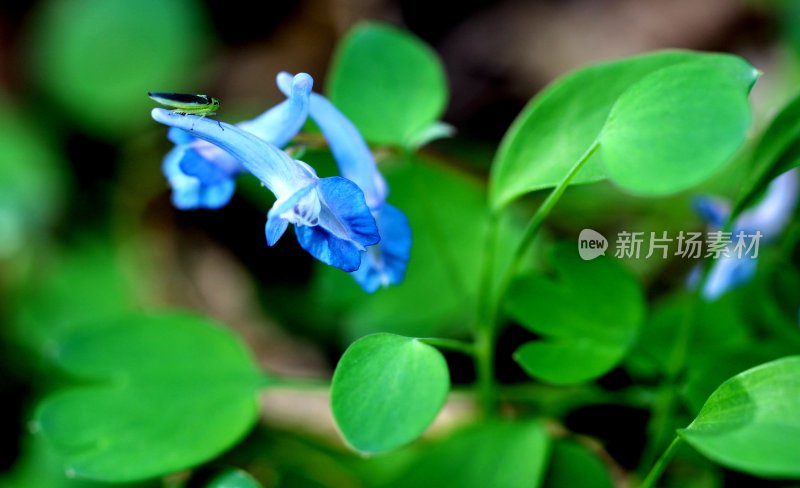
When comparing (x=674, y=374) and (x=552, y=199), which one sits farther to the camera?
(x=674, y=374)

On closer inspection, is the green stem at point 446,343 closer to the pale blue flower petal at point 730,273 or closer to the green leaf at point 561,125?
the green leaf at point 561,125

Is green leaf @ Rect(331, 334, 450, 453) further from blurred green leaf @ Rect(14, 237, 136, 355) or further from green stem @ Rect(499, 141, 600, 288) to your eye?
blurred green leaf @ Rect(14, 237, 136, 355)

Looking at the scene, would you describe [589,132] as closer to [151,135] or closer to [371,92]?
[371,92]

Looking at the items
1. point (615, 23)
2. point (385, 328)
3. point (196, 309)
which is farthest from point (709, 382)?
point (615, 23)

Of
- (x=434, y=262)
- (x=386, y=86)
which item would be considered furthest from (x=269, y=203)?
(x=386, y=86)

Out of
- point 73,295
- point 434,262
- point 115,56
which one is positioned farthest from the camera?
point 115,56

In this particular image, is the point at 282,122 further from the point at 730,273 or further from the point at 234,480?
the point at 730,273

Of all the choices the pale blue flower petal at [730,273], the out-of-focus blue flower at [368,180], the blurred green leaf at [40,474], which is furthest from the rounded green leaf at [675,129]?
the blurred green leaf at [40,474]
